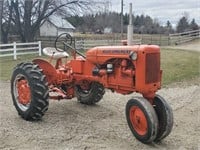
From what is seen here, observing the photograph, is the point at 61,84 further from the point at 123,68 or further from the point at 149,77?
the point at 149,77

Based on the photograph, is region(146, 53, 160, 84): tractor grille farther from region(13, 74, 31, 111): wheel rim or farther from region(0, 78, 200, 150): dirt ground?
region(13, 74, 31, 111): wheel rim

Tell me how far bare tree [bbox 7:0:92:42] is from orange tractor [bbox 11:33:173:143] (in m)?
23.0

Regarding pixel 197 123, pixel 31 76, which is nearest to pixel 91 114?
pixel 31 76

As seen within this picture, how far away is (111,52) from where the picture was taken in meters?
5.95

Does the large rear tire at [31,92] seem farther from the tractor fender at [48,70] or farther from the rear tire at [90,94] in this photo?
the rear tire at [90,94]

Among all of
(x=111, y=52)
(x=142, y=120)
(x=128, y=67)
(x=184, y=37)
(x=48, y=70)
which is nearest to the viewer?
(x=142, y=120)

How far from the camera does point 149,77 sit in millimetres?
5387

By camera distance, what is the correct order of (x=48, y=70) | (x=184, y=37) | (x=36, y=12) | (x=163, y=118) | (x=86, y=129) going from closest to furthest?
(x=163, y=118), (x=86, y=129), (x=48, y=70), (x=36, y=12), (x=184, y=37)

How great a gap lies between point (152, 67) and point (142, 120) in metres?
0.77

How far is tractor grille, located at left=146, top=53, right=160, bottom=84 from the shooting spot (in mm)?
5340

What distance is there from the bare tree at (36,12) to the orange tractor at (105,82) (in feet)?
75.3

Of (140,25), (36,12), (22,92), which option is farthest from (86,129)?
(140,25)

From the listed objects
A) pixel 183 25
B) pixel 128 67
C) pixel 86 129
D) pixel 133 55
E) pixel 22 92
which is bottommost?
pixel 86 129

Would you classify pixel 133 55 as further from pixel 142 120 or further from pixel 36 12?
pixel 36 12
